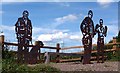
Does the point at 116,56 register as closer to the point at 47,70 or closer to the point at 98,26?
the point at 98,26

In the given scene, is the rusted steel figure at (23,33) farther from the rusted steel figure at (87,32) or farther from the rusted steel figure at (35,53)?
the rusted steel figure at (87,32)

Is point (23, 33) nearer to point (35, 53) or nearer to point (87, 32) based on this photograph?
point (35, 53)

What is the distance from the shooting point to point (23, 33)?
14.4m

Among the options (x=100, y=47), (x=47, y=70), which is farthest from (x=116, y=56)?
(x=47, y=70)

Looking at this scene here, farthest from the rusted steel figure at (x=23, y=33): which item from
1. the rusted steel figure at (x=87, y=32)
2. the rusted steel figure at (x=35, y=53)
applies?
the rusted steel figure at (x=87, y=32)

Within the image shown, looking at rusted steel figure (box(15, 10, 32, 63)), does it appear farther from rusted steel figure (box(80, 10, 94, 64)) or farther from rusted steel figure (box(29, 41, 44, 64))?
rusted steel figure (box(80, 10, 94, 64))

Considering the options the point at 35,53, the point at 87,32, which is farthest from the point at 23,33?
the point at 87,32

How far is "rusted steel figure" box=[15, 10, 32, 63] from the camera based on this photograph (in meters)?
14.2

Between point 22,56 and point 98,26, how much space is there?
14.0ft

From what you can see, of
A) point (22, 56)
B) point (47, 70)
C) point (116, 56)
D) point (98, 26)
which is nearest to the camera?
point (47, 70)

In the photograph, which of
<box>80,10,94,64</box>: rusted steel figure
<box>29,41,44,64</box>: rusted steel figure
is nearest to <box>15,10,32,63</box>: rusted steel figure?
<box>29,41,44,64</box>: rusted steel figure

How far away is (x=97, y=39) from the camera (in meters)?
16.7

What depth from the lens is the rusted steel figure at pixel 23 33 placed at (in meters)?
14.2

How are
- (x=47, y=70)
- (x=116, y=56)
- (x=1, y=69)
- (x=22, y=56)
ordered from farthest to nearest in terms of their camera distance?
(x=116, y=56) → (x=22, y=56) → (x=47, y=70) → (x=1, y=69)
